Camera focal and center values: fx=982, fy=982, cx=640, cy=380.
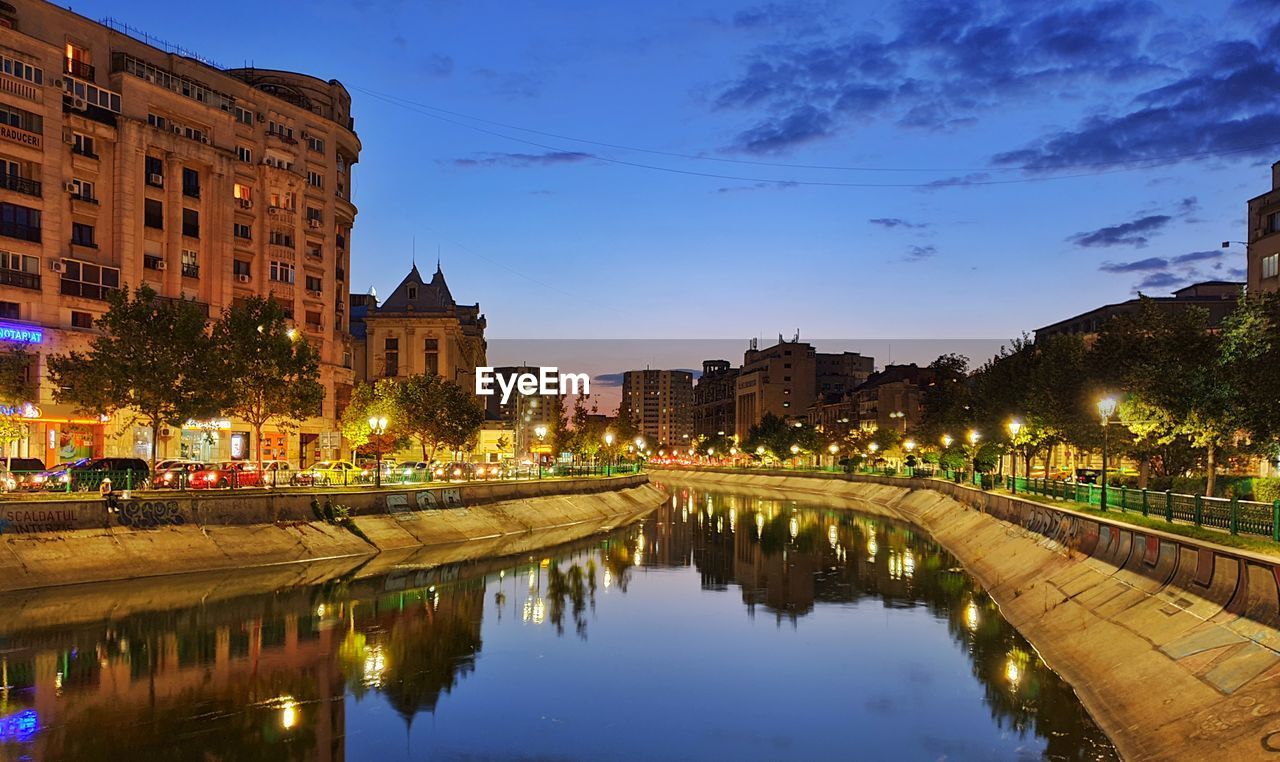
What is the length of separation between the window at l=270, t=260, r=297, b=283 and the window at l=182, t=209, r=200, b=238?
8.93 metres

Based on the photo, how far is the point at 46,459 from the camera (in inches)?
2579

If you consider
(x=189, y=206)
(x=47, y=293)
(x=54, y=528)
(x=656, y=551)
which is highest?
(x=189, y=206)

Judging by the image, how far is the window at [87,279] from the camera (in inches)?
2699

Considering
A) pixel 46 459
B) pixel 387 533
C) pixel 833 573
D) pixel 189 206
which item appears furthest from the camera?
pixel 189 206

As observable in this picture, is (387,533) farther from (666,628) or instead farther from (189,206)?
(189,206)

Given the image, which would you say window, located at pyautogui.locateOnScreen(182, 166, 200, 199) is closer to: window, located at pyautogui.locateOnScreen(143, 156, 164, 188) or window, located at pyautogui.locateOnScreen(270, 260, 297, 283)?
window, located at pyautogui.locateOnScreen(143, 156, 164, 188)

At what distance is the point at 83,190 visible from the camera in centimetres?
7156

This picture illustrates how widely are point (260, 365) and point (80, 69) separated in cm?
3007

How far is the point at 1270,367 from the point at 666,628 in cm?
2603

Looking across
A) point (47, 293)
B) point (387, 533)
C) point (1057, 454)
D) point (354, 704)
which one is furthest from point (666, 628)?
point (1057, 454)

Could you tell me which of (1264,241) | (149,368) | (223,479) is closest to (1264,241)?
(1264,241)

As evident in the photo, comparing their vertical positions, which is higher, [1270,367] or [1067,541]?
[1270,367]

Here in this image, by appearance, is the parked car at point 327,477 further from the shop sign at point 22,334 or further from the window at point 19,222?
the window at point 19,222

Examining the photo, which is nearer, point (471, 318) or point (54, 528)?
point (54, 528)
